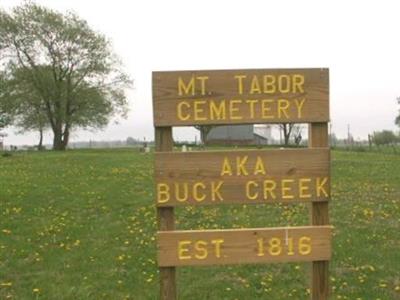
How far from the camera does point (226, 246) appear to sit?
5453 mm

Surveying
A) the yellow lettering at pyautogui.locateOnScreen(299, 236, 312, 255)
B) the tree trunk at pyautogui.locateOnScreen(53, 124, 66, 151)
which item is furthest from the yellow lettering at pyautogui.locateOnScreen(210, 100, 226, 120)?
the tree trunk at pyautogui.locateOnScreen(53, 124, 66, 151)

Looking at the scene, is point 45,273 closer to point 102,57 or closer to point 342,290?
point 342,290

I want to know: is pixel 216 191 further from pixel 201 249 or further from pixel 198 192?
pixel 201 249

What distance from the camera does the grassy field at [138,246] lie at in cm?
754

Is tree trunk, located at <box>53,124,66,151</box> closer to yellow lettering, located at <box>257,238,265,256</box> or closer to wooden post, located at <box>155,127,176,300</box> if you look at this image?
wooden post, located at <box>155,127,176,300</box>

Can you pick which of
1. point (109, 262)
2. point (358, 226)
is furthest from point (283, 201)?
point (358, 226)

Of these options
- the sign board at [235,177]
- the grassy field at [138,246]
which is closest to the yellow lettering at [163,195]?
the sign board at [235,177]

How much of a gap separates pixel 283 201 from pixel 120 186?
1179 cm

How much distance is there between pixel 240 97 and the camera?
213 inches

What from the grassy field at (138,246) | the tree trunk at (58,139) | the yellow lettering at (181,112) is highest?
the tree trunk at (58,139)

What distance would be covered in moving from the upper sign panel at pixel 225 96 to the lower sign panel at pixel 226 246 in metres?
0.97

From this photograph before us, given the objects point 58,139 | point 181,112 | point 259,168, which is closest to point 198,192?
point 259,168

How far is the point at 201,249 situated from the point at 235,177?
70cm

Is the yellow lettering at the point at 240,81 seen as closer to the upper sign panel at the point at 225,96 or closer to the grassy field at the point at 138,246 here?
the upper sign panel at the point at 225,96
